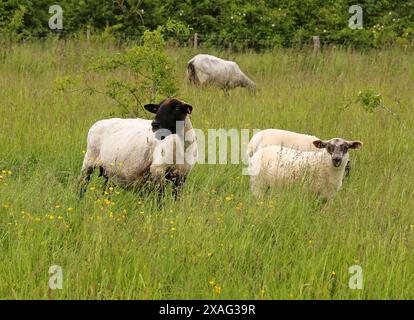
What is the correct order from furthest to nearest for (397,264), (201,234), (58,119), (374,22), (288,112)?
(374,22)
(288,112)
(58,119)
(201,234)
(397,264)

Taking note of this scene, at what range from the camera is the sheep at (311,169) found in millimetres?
7328

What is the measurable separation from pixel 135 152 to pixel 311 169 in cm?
169

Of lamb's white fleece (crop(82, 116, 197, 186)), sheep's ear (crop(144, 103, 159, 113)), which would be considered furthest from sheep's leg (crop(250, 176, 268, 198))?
sheep's ear (crop(144, 103, 159, 113))

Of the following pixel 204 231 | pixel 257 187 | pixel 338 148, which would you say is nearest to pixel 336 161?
pixel 338 148

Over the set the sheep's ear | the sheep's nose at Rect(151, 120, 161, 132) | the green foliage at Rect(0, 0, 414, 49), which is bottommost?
the sheep's nose at Rect(151, 120, 161, 132)

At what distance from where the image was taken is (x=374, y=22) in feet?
71.3

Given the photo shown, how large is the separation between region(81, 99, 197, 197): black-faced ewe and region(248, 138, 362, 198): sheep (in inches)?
27.9

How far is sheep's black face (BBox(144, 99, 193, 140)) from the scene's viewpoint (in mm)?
7062

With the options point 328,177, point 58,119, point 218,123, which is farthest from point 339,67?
point 328,177

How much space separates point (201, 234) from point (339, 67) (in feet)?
34.0

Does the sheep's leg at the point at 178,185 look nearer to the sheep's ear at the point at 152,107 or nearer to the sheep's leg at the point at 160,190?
the sheep's leg at the point at 160,190

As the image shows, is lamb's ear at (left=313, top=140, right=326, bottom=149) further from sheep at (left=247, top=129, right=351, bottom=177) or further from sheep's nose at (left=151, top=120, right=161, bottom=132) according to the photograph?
sheep's nose at (left=151, top=120, right=161, bottom=132)

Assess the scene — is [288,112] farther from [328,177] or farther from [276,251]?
[276,251]

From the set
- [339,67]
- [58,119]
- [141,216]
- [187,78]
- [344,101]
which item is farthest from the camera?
[339,67]
